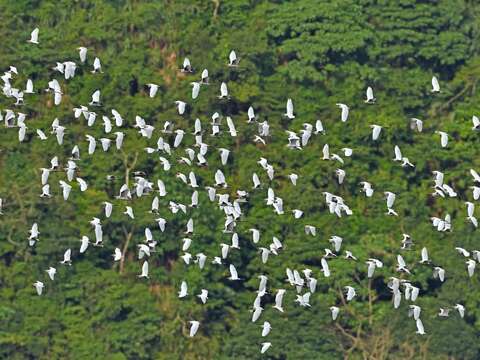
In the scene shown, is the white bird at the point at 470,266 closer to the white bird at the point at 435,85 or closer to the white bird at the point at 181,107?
the white bird at the point at 435,85

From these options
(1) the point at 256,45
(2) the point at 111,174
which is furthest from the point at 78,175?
(1) the point at 256,45

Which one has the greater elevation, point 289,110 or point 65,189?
point 289,110

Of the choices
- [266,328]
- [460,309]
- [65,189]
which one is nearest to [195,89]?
[65,189]

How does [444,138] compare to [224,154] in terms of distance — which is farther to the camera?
[224,154]

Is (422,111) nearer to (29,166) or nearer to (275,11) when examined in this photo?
(275,11)

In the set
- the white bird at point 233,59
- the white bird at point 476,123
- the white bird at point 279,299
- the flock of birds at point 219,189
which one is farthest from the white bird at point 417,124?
the white bird at point 279,299

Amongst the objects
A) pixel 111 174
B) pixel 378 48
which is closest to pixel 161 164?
pixel 111 174

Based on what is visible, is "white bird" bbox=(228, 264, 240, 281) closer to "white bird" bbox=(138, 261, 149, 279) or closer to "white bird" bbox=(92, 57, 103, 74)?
"white bird" bbox=(138, 261, 149, 279)

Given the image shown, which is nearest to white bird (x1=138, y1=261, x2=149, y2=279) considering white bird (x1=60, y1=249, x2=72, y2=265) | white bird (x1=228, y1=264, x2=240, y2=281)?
white bird (x1=60, y1=249, x2=72, y2=265)

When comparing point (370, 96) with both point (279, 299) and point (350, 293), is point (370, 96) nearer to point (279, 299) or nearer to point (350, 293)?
point (350, 293)
